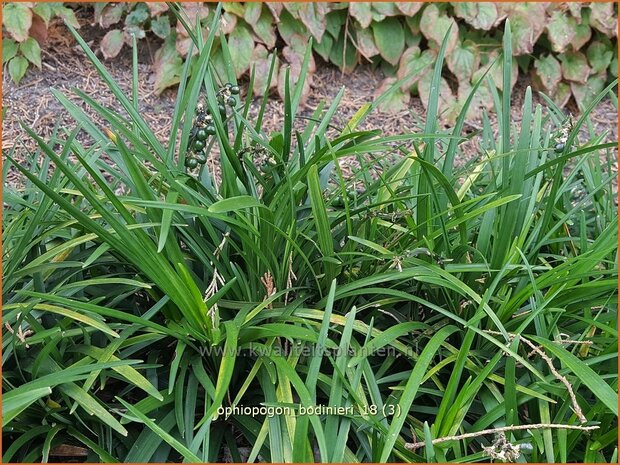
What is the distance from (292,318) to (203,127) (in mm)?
568

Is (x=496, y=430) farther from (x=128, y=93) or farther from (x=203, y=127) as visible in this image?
Answer: (x=128, y=93)

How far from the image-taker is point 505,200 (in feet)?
4.84

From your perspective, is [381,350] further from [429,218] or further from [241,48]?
[241,48]

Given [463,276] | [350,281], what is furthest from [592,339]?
[350,281]

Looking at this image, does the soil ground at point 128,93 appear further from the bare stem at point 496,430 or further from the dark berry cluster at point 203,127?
the bare stem at point 496,430

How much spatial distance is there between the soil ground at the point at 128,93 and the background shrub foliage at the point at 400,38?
0.27 feet

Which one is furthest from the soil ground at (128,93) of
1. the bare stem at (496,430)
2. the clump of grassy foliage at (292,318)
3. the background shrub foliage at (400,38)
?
the bare stem at (496,430)

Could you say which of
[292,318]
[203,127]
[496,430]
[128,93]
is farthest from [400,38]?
[496,430]

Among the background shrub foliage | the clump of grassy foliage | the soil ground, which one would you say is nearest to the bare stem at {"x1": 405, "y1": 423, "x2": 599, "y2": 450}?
the clump of grassy foliage

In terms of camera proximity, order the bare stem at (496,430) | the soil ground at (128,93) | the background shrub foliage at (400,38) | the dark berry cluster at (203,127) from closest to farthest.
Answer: the bare stem at (496,430) → the dark berry cluster at (203,127) → the soil ground at (128,93) → the background shrub foliage at (400,38)

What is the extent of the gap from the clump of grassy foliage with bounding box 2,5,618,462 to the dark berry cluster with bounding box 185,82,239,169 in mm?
26

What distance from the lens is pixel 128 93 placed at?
3439 millimetres

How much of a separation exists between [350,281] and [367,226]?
0.17 metres

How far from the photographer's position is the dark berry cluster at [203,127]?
1.71 meters
